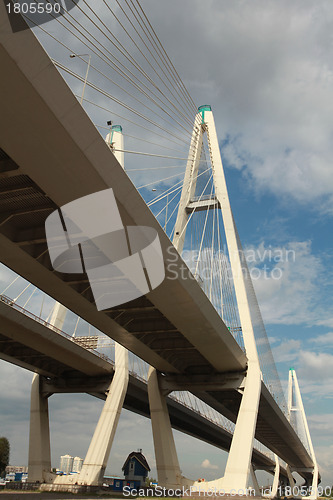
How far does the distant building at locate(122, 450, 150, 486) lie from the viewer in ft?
146

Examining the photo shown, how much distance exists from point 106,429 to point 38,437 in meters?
6.31

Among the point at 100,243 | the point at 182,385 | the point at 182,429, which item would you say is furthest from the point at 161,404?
the point at 182,429

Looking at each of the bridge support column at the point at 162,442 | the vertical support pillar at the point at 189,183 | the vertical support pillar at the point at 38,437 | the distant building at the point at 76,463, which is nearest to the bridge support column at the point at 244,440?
the bridge support column at the point at 162,442

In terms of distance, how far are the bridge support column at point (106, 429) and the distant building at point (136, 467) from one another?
14.1 meters

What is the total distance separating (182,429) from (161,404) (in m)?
30.0

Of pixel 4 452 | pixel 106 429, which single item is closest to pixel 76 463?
Answer: pixel 4 452

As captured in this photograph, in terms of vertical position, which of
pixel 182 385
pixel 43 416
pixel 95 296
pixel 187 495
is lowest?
pixel 187 495

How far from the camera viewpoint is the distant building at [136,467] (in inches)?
1754

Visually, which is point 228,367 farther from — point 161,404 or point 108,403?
point 108,403

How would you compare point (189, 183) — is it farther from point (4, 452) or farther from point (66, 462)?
point (66, 462)

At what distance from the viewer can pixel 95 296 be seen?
73.8ft

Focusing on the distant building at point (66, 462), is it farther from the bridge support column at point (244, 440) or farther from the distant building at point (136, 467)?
the bridge support column at point (244, 440)

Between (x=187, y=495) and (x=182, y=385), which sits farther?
(x=182, y=385)

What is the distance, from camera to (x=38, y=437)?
114 feet
